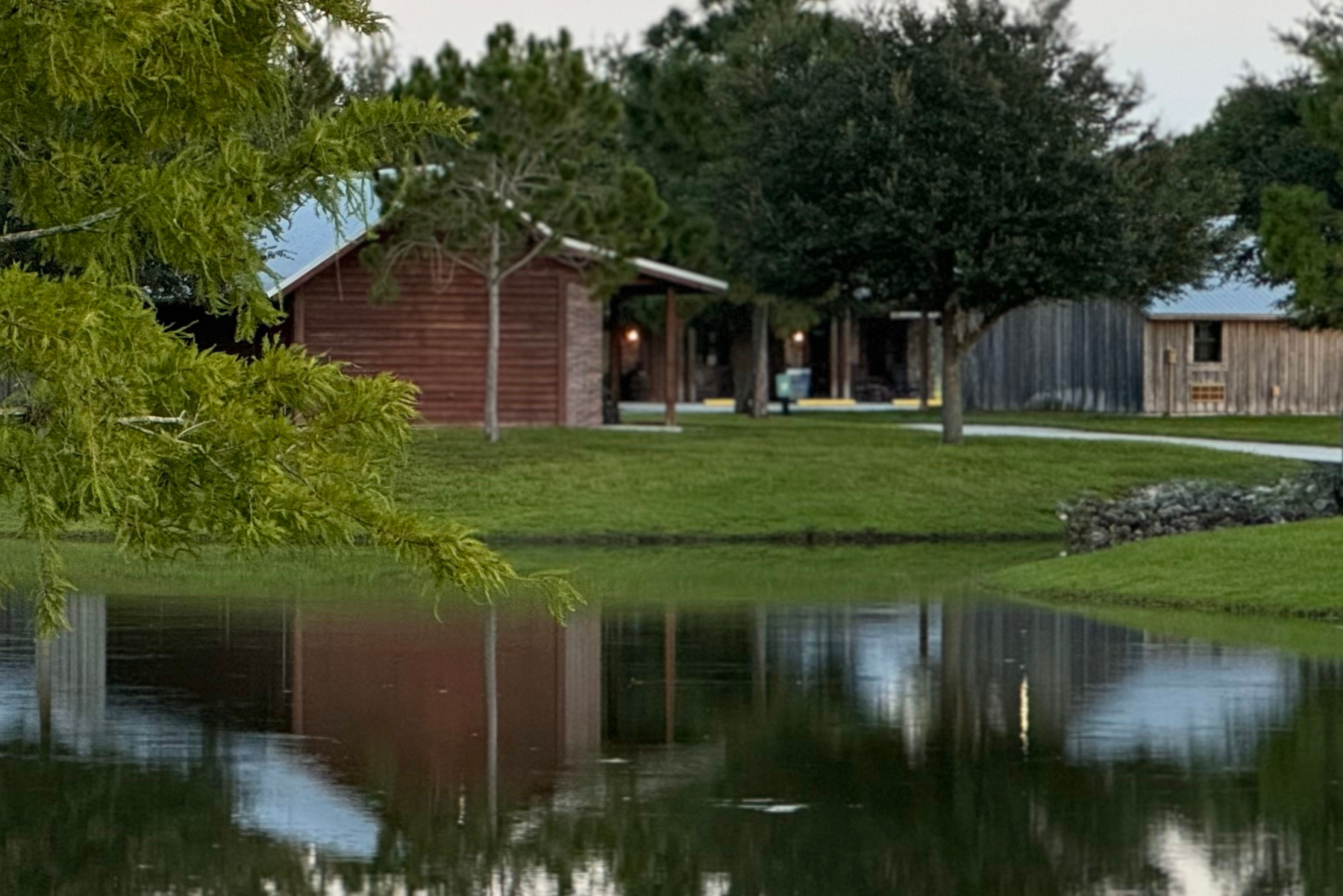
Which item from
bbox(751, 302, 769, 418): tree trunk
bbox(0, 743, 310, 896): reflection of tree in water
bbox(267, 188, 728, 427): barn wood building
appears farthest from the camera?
bbox(751, 302, 769, 418): tree trunk

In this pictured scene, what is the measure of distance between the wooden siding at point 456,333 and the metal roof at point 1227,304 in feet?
61.4

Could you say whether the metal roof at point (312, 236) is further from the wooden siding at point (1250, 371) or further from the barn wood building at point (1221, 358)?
the wooden siding at point (1250, 371)

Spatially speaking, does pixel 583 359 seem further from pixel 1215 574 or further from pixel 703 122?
pixel 1215 574

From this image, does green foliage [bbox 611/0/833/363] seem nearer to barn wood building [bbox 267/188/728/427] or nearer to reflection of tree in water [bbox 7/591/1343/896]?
barn wood building [bbox 267/188/728/427]

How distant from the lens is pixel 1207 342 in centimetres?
6319

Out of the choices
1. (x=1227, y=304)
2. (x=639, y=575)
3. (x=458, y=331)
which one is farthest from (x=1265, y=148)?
(x=639, y=575)

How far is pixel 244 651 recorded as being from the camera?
19.2m

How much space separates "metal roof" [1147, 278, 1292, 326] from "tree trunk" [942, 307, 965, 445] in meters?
13.8

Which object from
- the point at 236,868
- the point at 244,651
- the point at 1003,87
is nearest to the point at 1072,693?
the point at 244,651

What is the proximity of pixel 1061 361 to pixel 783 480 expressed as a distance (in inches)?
1189

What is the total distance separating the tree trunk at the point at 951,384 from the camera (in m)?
46.6

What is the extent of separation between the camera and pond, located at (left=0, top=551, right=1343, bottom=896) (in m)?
11.0

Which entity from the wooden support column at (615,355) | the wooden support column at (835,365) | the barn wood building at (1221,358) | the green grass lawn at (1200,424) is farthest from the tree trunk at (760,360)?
the wooden support column at (835,365)

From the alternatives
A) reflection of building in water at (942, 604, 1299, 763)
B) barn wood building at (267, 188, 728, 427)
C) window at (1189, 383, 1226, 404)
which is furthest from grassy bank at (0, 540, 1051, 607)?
window at (1189, 383, 1226, 404)
